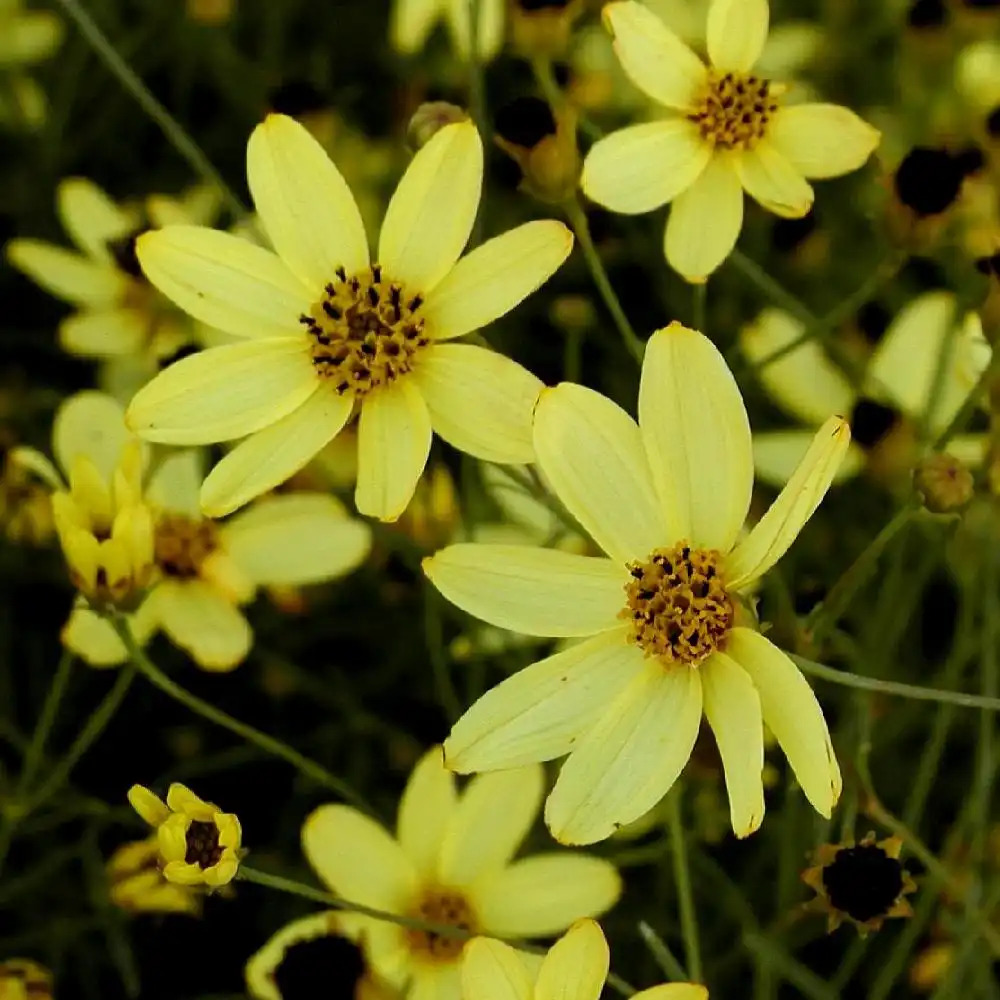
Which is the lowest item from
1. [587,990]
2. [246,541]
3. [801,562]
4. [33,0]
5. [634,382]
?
[587,990]

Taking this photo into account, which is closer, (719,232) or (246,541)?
(719,232)

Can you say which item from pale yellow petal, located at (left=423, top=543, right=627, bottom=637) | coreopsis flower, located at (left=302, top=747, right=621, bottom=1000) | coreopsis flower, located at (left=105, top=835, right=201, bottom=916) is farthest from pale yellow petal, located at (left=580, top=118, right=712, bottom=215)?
coreopsis flower, located at (left=105, top=835, right=201, bottom=916)

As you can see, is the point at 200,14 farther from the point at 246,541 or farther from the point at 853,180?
the point at 853,180

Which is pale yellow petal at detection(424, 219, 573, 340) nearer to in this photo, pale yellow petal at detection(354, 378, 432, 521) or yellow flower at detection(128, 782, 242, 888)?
pale yellow petal at detection(354, 378, 432, 521)

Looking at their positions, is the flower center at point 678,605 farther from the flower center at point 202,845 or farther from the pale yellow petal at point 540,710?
the flower center at point 202,845

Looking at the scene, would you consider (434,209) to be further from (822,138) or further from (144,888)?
(144,888)

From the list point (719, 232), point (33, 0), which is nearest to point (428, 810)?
point (719, 232)

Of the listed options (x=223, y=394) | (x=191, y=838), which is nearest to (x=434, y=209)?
(x=223, y=394)

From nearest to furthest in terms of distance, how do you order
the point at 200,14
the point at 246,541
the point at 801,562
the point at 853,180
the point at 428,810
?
the point at 428,810, the point at 246,541, the point at 801,562, the point at 200,14, the point at 853,180
